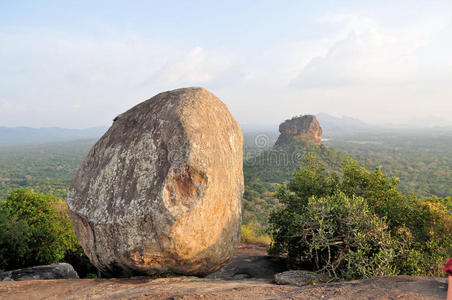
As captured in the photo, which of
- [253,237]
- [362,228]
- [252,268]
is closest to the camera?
[362,228]

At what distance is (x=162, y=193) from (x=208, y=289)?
255cm

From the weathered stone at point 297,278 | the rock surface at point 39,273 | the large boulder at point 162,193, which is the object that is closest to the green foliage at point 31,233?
the rock surface at point 39,273

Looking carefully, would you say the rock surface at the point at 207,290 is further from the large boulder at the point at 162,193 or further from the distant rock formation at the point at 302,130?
the distant rock formation at the point at 302,130

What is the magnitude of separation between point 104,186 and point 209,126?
11.5 feet

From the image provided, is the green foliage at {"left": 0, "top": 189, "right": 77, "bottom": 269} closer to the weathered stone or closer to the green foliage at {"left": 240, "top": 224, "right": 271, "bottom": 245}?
the weathered stone

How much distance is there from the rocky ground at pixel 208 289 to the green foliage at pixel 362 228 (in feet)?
4.73

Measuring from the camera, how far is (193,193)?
6711mm

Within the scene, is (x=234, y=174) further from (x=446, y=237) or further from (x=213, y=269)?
(x=446, y=237)

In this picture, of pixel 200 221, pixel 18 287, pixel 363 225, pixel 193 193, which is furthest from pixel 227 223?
pixel 18 287

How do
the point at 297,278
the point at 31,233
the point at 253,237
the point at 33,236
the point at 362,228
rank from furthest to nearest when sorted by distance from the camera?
the point at 253,237 → the point at 33,236 → the point at 31,233 → the point at 362,228 → the point at 297,278

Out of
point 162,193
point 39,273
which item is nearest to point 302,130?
point 39,273

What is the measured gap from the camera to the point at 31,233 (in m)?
12.5

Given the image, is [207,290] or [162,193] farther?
[162,193]

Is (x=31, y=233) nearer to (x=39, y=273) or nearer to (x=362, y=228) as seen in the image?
(x=39, y=273)
